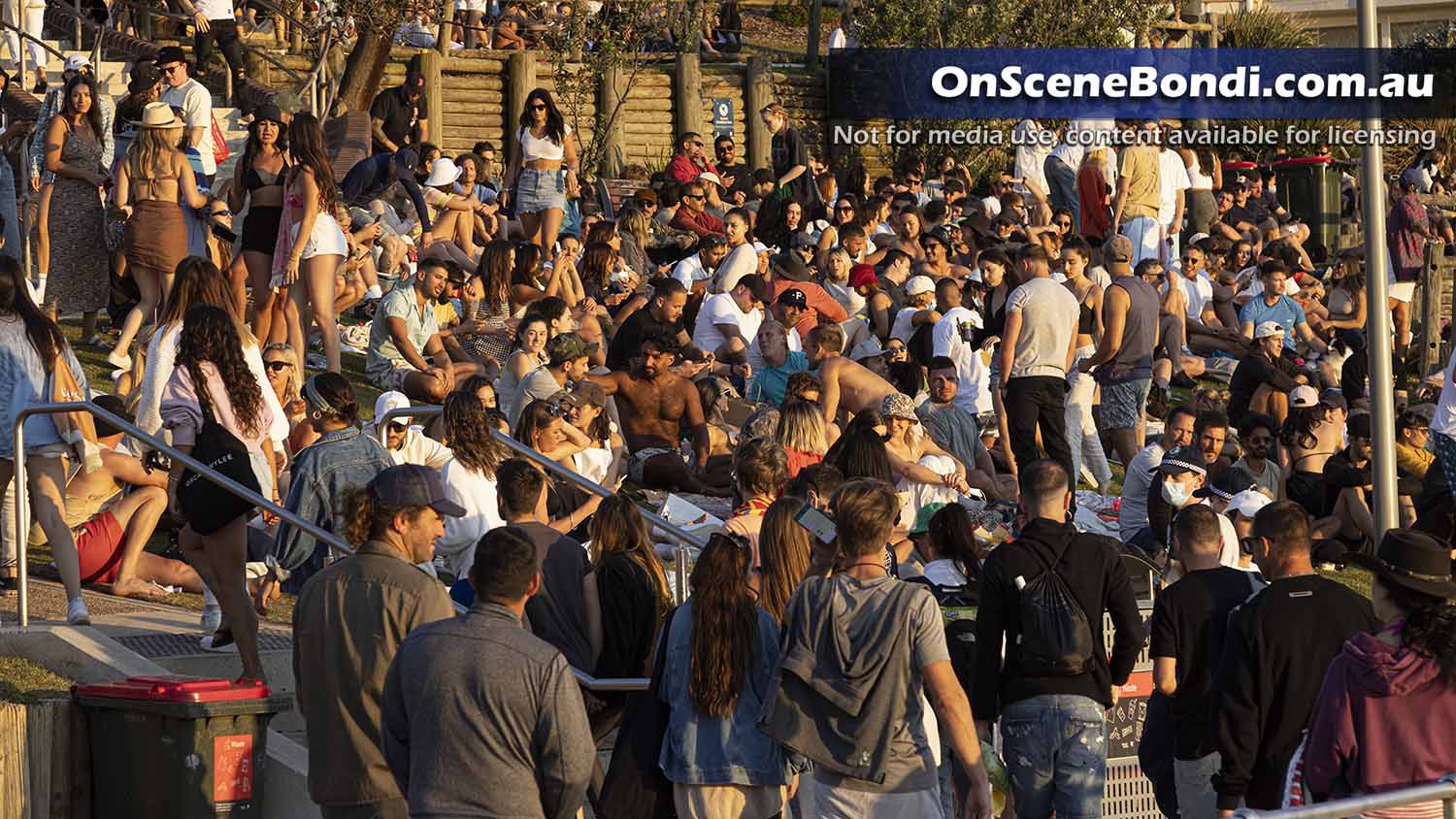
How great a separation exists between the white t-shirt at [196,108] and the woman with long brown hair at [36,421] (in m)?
7.02

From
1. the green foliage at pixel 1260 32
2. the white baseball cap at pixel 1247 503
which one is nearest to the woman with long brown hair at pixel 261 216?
the white baseball cap at pixel 1247 503

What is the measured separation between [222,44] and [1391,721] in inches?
809

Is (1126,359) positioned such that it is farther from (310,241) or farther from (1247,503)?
(310,241)

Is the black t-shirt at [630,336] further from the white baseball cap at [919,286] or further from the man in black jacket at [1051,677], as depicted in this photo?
the man in black jacket at [1051,677]

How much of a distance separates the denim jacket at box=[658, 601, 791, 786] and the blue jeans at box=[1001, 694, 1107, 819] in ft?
3.38

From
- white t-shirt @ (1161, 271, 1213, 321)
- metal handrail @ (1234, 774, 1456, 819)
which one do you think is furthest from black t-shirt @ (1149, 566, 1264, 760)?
white t-shirt @ (1161, 271, 1213, 321)

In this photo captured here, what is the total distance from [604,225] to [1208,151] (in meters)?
13.0

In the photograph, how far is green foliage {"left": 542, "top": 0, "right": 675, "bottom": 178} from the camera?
28.4m

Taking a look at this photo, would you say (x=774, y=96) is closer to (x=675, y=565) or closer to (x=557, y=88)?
(x=557, y=88)

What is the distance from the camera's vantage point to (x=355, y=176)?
19.3 m

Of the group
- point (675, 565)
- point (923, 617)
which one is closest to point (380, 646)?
point (923, 617)

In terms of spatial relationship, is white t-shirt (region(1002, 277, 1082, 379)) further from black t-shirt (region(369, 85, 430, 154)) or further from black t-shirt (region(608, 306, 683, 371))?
black t-shirt (region(369, 85, 430, 154))

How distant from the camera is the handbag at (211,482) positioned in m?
9.06

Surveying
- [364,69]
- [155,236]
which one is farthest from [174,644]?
[364,69]
